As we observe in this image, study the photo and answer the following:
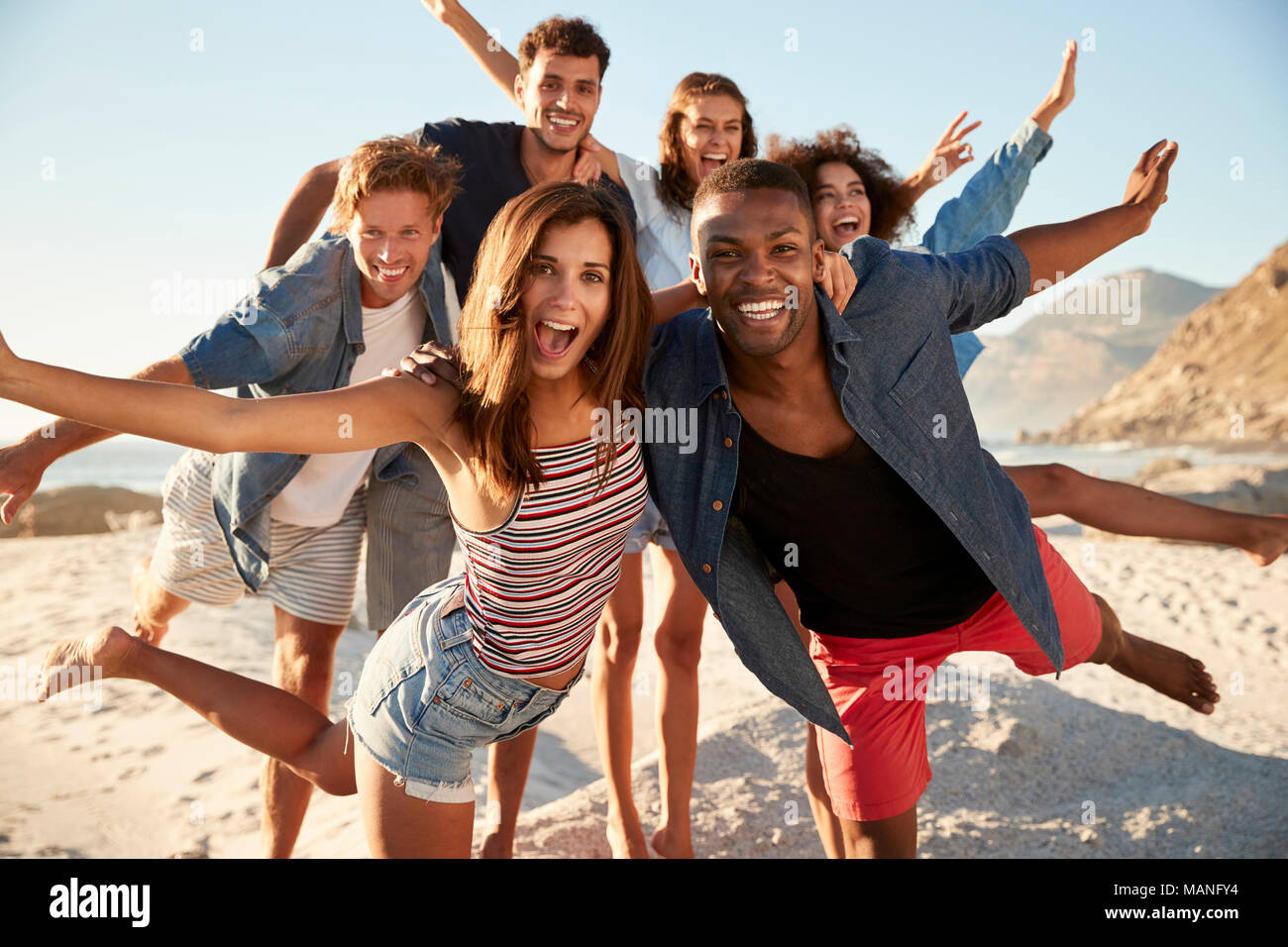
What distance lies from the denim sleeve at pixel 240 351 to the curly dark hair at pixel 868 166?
2358 millimetres

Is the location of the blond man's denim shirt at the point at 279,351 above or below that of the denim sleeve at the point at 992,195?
below

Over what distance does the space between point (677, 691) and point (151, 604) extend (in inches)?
84.9

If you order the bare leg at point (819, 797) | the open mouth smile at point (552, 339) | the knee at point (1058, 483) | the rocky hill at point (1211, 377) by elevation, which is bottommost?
the bare leg at point (819, 797)

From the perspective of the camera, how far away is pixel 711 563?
8.73ft

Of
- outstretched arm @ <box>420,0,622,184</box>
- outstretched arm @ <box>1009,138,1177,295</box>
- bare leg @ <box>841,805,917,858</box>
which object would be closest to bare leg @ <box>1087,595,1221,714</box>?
bare leg @ <box>841,805,917,858</box>

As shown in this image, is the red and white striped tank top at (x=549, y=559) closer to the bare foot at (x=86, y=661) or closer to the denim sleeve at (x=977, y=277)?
the denim sleeve at (x=977, y=277)

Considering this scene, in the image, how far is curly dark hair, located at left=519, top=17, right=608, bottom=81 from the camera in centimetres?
369

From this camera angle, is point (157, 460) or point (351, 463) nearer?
point (351, 463)

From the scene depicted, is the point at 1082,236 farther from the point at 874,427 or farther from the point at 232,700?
the point at 232,700

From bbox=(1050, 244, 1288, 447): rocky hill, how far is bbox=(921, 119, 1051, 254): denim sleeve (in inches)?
1466

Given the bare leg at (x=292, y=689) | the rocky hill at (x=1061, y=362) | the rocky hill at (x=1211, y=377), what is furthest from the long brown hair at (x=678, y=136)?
the rocky hill at (x=1061, y=362)

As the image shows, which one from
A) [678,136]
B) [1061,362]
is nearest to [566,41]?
[678,136]

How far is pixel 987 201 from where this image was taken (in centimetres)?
396

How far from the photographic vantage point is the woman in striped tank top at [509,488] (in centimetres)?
232
